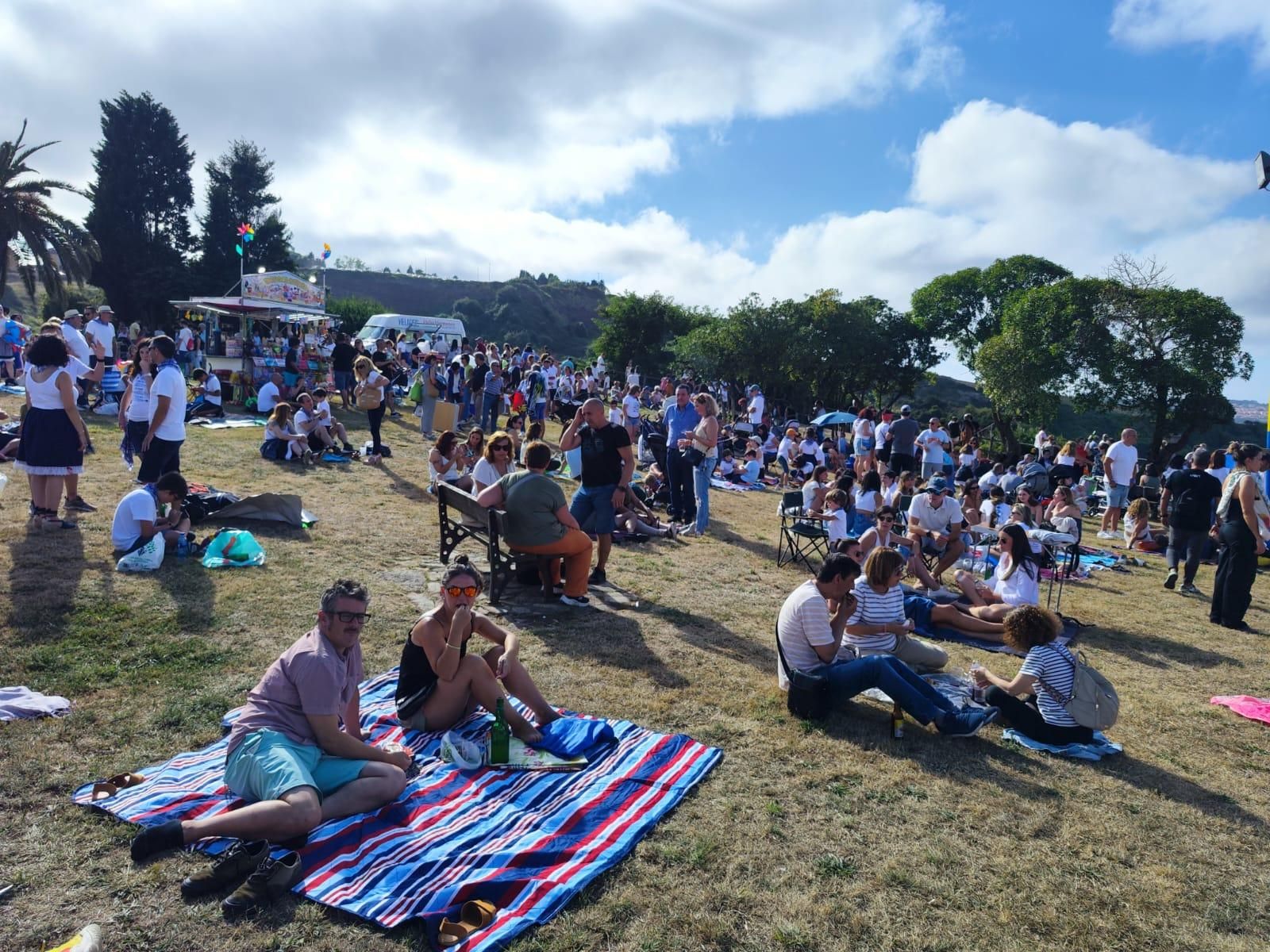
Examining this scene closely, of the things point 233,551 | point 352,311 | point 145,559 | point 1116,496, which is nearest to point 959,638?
point 233,551

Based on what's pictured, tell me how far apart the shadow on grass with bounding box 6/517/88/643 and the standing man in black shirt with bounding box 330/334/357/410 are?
33.1 ft

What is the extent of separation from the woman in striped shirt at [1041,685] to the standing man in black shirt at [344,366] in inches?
584

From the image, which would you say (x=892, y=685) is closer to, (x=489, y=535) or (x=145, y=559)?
(x=489, y=535)

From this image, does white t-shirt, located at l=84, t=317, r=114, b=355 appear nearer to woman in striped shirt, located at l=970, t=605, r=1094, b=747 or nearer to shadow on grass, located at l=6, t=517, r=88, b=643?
shadow on grass, located at l=6, t=517, r=88, b=643

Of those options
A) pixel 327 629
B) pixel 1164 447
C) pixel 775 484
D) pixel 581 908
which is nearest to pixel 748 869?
pixel 581 908

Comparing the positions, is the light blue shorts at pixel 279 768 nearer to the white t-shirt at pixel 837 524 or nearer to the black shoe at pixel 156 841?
the black shoe at pixel 156 841

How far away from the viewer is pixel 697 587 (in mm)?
7777

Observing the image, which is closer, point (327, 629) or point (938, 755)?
point (327, 629)

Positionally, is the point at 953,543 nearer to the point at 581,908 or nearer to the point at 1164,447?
the point at 581,908

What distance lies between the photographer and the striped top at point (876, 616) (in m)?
5.65

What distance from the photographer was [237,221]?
43.5 metres

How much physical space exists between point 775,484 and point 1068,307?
55.3ft

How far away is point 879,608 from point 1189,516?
5.98m

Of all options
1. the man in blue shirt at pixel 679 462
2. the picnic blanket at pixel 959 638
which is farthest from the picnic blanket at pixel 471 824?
the man in blue shirt at pixel 679 462
